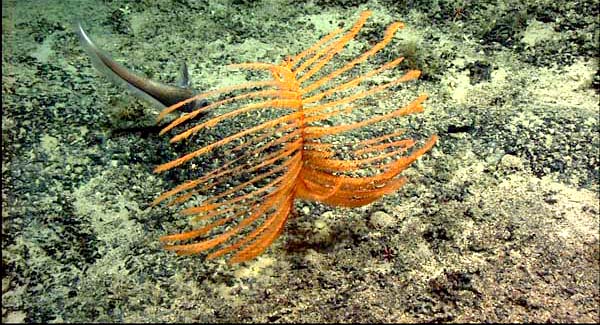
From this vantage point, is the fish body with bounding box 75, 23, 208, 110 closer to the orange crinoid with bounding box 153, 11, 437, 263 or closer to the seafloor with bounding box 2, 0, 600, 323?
the seafloor with bounding box 2, 0, 600, 323

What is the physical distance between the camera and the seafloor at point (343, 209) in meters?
2.51

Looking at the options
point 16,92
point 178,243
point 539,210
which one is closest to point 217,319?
point 178,243

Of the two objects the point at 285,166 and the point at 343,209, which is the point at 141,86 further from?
the point at 343,209

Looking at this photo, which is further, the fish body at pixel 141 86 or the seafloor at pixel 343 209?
the fish body at pixel 141 86

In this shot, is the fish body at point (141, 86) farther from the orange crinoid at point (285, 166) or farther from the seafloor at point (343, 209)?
the orange crinoid at point (285, 166)

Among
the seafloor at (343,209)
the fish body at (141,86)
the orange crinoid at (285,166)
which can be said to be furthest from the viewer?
the fish body at (141,86)

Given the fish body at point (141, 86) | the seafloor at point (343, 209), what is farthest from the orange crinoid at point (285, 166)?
the fish body at point (141, 86)

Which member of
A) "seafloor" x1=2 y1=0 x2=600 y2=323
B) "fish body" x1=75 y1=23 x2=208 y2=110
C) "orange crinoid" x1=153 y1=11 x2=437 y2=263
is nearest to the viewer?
"orange crinoid" x1=153 y1=11 x2=437 y2=263

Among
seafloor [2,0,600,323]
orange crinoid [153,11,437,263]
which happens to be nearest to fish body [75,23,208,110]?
seafloor [2,0,600,323]

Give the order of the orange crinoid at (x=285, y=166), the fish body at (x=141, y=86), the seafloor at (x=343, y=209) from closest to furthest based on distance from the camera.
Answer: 1. the orange crinoid at (x=285, y=166)
2. the seafloor at (x=343, y=209)
3. the fish body at (x=141, y=86)

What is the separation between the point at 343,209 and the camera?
9.87 feet

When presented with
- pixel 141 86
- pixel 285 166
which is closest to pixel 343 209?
pixel 285 166

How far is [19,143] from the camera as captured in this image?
3.49 meters

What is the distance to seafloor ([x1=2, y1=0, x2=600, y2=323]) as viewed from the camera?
251 cm
